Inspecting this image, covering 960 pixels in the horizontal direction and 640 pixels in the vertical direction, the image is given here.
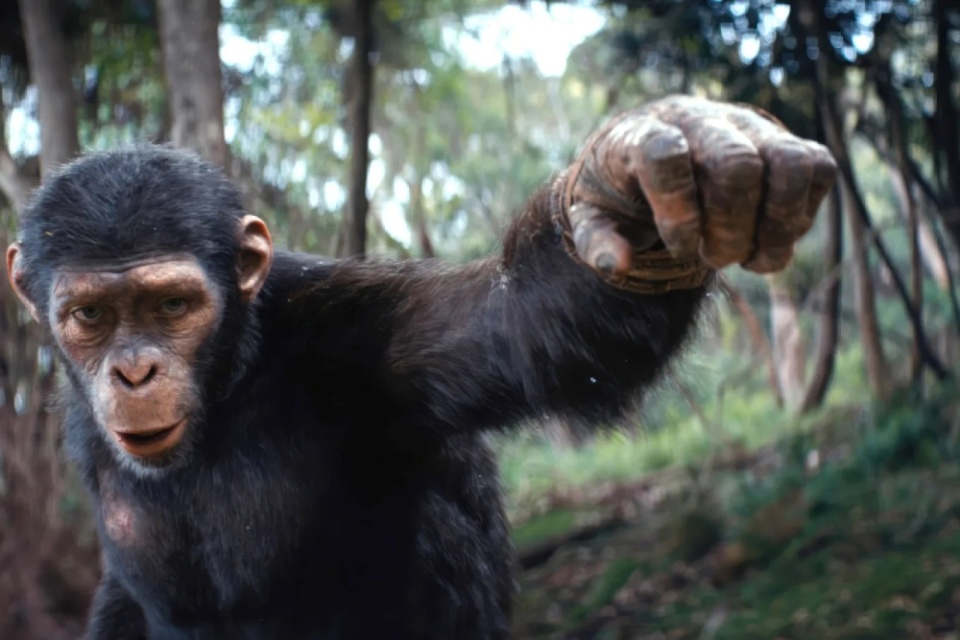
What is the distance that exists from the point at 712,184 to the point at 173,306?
181 cm

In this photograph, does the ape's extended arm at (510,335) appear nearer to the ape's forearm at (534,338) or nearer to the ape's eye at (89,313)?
the ape's forearm at (534,338)

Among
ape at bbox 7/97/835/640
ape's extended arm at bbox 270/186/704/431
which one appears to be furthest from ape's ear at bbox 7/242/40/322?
ape's extended arm at bbox 270/186/704/431

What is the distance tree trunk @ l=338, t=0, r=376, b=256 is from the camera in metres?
6.54

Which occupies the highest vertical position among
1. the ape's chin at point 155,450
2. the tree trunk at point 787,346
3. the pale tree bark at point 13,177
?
the pale tree bark at point 13,177

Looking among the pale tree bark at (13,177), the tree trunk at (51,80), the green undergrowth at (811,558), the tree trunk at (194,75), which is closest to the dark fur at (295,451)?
the tree trunk at (194,75)

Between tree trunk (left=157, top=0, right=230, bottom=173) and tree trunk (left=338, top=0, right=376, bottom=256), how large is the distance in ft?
4.52

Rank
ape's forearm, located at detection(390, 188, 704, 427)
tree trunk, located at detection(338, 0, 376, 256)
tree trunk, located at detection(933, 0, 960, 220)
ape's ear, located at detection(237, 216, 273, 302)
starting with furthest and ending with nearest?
tree trunk, located at detection(933, 0, 960, 220), tree trunk, located at detection(338, 0, 376, 256), ape's ear, located at detection(237, 216, 273, 302), ape's forearm, located at detection(390, 188, 704, 427)

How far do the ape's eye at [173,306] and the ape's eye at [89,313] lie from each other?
0.57 feet

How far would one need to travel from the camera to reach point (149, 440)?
308cm

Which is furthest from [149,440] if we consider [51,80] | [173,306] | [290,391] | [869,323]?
[869,323]

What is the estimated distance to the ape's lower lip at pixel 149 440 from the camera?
3064 millimetres

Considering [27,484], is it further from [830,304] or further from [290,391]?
[830,304]

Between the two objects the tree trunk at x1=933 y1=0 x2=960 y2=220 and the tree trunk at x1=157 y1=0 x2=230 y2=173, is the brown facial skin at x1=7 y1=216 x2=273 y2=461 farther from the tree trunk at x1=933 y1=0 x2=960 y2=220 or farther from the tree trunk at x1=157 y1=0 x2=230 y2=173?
the tree trunk at x1=933 y1=0 x2=960 y2=220

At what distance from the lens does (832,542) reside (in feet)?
23.9
